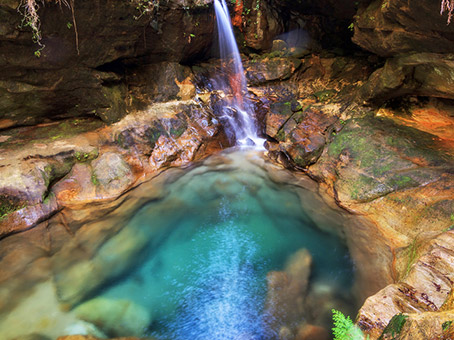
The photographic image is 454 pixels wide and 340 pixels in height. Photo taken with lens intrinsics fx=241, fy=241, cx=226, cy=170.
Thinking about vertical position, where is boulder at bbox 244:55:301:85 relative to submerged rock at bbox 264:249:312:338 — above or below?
above

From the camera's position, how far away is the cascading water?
8.36 metres

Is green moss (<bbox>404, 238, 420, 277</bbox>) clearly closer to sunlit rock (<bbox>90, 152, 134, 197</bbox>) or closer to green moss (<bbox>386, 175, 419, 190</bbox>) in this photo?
green moss (<bbox>386, 175, 419, 190</bbox>)

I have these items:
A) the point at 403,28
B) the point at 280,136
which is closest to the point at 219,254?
the point at 280,136

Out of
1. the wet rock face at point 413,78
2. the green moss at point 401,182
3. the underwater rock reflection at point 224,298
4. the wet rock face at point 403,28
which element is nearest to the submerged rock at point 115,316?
the underwater rock reflection at point 224,298

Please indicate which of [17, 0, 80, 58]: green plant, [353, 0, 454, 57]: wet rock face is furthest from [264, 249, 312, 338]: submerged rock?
[17, 0, 80, 58]: green plant

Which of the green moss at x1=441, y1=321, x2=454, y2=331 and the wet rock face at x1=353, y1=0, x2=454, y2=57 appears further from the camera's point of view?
the wet rock face at x1=353, y1=0, x2=454, y2=57

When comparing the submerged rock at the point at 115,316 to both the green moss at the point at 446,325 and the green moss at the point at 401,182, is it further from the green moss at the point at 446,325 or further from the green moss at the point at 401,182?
the green moss at the point at 401,182

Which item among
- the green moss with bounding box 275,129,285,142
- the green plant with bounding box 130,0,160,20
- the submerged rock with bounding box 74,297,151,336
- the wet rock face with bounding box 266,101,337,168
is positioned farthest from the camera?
the green moss with bounding box 275,129,285,142

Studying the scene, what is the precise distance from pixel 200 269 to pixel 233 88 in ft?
22.9

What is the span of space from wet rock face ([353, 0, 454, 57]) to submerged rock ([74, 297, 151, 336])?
21.4ft

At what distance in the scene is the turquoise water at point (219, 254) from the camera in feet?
11.5

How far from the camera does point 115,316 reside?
350 centimetres

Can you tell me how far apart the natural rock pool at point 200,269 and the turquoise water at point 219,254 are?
17 mm

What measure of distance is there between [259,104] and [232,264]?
237 inches
